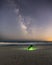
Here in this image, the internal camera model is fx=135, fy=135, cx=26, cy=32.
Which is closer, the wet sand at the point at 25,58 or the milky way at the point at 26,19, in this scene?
the wet sand at the point at 25,58

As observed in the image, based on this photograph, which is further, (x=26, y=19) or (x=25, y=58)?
(x=26, y=19)

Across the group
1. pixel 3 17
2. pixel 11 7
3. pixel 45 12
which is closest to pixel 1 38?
pixel 3 17

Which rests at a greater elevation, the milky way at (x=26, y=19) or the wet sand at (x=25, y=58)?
the milky way at (x=26, y=19)

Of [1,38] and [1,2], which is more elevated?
[1,2]

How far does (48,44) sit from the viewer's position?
2.59 meters

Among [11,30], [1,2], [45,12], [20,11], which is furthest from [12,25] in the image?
[45,12]

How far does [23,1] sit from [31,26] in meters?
0.47

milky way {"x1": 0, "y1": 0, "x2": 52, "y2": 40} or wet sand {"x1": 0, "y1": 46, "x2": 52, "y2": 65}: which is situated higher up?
milky way {"x1": 0, "y1": 0, "x2": 52, "y2": 40}

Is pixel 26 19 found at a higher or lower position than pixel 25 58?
higher

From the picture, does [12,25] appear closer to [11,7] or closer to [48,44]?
[11,7]

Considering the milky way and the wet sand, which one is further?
the milky way

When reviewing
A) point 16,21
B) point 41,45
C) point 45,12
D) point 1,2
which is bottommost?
point 41,45

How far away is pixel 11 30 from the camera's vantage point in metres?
2.50

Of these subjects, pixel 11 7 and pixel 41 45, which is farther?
pixel 41 45
